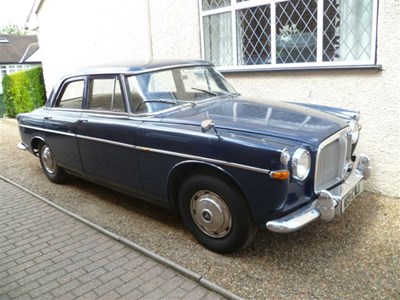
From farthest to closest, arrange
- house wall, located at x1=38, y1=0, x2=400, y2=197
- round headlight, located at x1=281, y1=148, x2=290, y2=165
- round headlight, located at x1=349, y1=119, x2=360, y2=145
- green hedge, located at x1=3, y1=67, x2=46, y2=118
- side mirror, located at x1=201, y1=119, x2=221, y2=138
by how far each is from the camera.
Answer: green hedge, located at x1=3, y1=67, x2=46, y2=118 < house wall, located at x1=38, y1=0, x2=400, y2=197 < round headlight, located at x1=349, y1=119, x2=360, y2=145 < side mirror, located at x1=201, y1=119, x2=221, y2=138 < round headlight, located at x1=281, y1=148, x2=290, y2=165

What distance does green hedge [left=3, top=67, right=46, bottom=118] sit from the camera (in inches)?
482

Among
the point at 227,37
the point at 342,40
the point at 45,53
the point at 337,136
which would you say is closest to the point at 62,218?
the point at 337,136

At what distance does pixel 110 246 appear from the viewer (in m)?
3.78

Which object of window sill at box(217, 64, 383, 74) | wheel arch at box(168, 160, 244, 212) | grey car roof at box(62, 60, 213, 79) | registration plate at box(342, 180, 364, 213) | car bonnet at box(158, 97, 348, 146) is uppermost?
grey car roof at box(62, 60, 213, 79)

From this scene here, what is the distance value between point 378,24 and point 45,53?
10103 millimetres

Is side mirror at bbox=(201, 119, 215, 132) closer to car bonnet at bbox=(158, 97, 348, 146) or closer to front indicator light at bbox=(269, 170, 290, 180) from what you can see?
car bonnet at bbox=(158, 97, 348, 146)

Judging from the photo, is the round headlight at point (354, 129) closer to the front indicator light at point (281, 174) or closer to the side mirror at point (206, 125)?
the front indicator light at point (281, 174)

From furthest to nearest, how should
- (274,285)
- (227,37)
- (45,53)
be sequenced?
1. (45,53)
2. (227,37)
3. (274,285)

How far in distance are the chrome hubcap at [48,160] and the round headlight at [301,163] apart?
3906 millimetres

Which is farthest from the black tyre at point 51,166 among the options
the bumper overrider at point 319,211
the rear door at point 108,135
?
the bumper overrider at point 319,211

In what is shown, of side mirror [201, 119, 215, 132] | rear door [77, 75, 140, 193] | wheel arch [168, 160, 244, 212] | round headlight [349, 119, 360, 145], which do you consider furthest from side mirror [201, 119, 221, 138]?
round headlight [349, 119, 360, 145]

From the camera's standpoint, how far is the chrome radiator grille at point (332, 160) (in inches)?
126

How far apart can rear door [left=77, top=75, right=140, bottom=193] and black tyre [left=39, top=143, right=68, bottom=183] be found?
3.36 ft

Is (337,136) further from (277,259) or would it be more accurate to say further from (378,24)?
(378,24)
